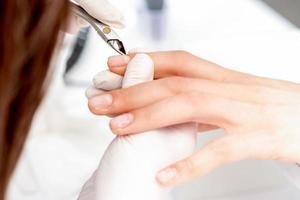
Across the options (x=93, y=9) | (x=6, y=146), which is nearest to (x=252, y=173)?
(x=93, y=9)

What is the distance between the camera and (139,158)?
63 centimetres

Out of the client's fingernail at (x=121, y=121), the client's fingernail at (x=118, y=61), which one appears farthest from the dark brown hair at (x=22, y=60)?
the client's fingernail at (x=118, y=61)

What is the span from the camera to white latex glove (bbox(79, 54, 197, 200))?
0.62 metres

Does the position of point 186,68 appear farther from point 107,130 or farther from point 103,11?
point 107,130

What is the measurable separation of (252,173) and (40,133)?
505 millimetres

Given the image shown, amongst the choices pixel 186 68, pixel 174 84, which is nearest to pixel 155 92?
pixel 174 84

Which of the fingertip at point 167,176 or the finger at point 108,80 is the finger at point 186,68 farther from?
the fingertip at point 167,176

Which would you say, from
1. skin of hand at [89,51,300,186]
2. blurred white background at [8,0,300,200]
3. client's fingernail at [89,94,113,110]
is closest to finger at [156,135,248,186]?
skin of hand at [89,51,300,186]

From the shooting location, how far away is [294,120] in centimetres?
73

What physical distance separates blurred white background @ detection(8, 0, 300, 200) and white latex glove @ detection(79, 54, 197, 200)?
0.18 m

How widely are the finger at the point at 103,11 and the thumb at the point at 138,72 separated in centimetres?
16

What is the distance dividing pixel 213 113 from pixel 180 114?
6cm

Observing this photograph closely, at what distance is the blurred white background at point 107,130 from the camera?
93cm

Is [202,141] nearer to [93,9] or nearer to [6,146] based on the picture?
[93,9]
